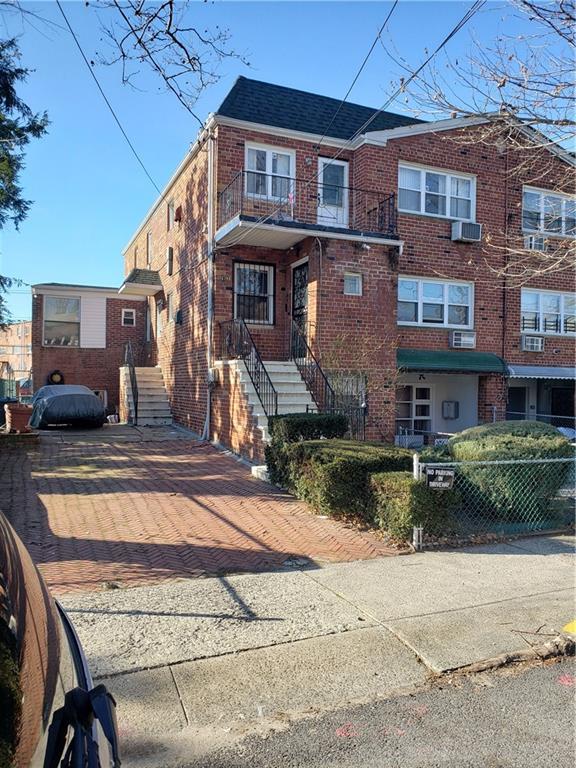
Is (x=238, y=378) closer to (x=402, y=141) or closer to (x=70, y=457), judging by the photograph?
(x=70, y=457)

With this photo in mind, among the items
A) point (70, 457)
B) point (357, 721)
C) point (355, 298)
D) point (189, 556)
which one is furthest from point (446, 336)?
point (357, 721)

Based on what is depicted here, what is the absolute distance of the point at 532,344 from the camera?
52.9ft

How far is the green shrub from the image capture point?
6.64 meters

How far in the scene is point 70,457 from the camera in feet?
37.5

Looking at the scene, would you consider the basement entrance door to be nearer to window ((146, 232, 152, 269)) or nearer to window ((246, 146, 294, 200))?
window ((246, 146, 294, 200))

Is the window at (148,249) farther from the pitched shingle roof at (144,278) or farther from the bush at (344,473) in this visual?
the bush at (344,473)

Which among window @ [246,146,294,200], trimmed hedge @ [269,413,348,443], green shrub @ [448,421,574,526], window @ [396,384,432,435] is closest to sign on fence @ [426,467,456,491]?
green shrub @ [448,421,574,526]

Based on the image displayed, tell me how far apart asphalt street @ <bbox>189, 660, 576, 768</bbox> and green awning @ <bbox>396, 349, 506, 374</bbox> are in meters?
10.8

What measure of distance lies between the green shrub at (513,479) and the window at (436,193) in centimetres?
929

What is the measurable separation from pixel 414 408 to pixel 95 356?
13149 millimetres

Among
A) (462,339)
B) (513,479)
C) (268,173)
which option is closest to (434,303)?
(462,339)

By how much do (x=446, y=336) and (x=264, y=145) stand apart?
6.78 m

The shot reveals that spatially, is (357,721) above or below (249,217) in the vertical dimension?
below

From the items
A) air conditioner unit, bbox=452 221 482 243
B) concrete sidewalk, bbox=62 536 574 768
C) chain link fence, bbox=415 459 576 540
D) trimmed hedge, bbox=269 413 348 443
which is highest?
air conditioner unit, bbox=452 221 482 243
